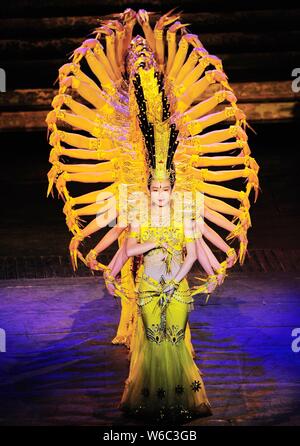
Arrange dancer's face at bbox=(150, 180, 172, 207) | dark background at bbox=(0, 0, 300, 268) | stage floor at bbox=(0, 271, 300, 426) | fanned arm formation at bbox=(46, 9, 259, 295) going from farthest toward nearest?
dark background at bbox=(0, 0, 300, 268)
stage floor at bbox=(0, 271, 300, 426)
fanned arm formation at bbox=(46, 9, 259, 295)
dancer's face at bbox=(150, 180, 172, 207)

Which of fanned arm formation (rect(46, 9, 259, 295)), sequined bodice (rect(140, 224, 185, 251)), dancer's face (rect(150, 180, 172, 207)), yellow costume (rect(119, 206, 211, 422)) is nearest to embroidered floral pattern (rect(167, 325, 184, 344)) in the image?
yellow costume (rect(119, 206, 211, 422))

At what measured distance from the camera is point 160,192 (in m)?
6.41

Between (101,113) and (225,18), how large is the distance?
16.7ft

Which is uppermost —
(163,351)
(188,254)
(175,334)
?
(188,254)

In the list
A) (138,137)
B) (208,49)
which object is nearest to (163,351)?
(138,137)

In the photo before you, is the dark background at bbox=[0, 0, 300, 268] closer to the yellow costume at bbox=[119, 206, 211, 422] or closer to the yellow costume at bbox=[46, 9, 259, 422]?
the yellow costume at bbox=[46, 9, 259, 422]

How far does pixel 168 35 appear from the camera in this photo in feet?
24.4

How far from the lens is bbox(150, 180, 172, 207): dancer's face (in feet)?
21.0

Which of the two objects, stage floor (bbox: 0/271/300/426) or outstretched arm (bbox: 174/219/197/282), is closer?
outstretched arm (bbox: 174/219/197/282)

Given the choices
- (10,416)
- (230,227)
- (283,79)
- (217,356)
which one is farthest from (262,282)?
(283,79)

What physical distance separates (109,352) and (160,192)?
63.4 inches

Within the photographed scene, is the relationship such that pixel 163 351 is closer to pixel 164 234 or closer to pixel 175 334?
pixel 175 334

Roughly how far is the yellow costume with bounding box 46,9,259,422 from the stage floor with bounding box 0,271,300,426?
268 mm
